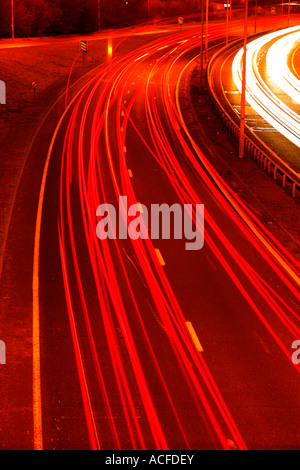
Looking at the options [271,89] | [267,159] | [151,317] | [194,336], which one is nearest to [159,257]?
[151,317]

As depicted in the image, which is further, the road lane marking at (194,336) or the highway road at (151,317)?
the road lane marking at (194,336)

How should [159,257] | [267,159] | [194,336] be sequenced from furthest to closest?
[267,159] < [159,257] < [194,336]

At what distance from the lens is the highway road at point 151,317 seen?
13.1 meters

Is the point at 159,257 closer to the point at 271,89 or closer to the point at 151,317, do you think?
the point at 151,317

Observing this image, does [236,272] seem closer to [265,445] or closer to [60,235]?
[60,235]

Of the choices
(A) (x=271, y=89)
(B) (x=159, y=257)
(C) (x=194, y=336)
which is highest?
(C) (x=194, y=336)

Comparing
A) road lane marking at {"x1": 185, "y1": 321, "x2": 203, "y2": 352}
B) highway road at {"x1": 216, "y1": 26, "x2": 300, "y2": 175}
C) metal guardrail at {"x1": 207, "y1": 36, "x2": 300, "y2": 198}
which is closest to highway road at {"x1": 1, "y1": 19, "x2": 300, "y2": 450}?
road lane marking at {"x1": 185, "y1": 321, "x2": 203, "y2": 352}

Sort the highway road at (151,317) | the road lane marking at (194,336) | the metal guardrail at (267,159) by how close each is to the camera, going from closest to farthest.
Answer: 1. the highway road at (151,317)
2. the road lane marking at (194,336)
3. the metal guardrail at (267,159)

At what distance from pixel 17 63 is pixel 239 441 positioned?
181 feet

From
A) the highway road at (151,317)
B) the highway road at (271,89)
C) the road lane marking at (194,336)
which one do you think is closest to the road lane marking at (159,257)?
the highway road at (151,317)

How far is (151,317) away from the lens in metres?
17.9

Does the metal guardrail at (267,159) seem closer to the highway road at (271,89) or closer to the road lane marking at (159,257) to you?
the highway road at (271,89)

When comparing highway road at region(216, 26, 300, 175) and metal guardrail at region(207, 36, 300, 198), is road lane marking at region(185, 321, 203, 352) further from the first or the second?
highway road at region(216, 26, 300, 175)
